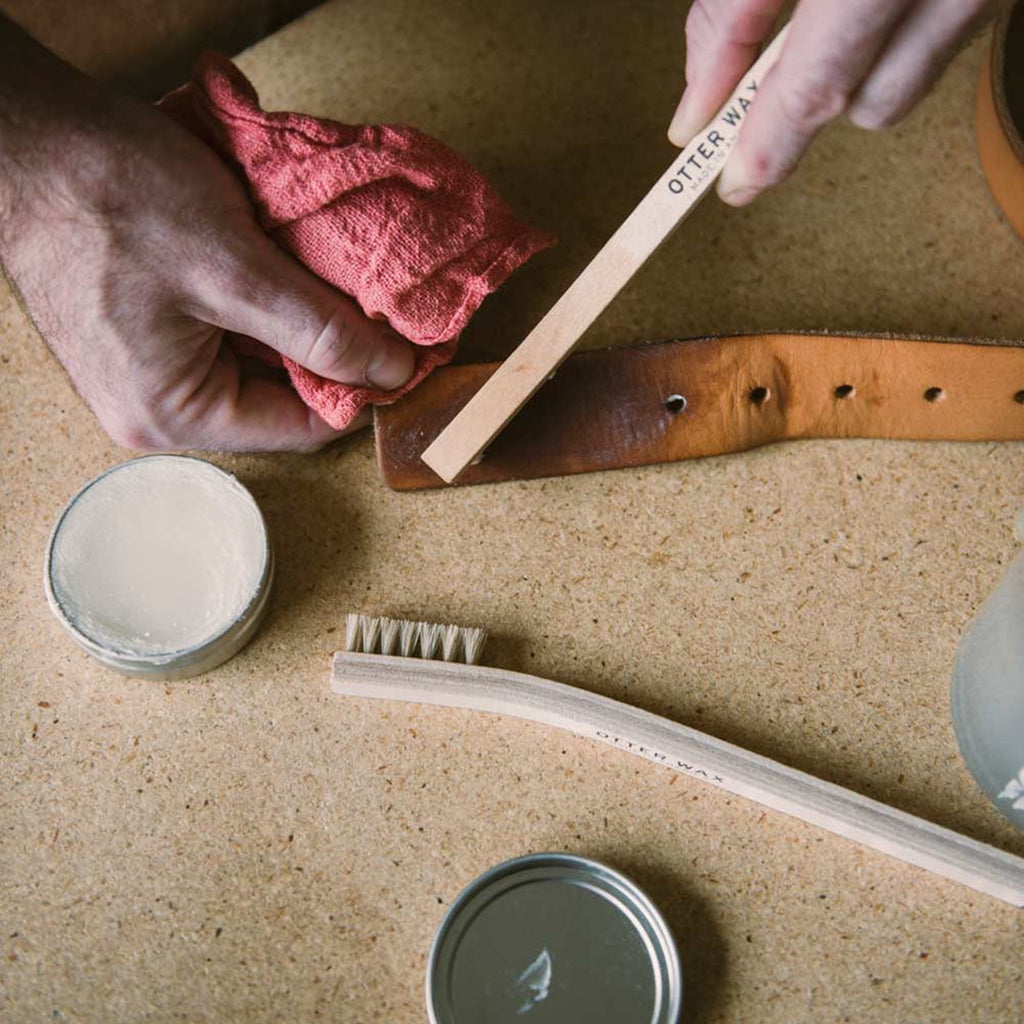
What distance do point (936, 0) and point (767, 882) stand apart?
450 mm

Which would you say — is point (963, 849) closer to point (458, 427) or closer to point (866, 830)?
point (866, 830)

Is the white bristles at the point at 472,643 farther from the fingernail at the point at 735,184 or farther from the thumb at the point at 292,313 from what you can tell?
the fingernail at the point at 735,184

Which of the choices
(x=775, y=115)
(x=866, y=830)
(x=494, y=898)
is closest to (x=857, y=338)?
(x=775, y=115)

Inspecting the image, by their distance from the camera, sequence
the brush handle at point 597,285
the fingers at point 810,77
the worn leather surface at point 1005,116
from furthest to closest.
A: the worn leather surface at point 1005,116, the brush handle at point 597,285, the fingers at point 810,77

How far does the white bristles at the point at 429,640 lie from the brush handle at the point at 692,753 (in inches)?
0.5

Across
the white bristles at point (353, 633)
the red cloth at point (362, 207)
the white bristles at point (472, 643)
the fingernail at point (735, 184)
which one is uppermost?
the fingernail at point (735, 184)

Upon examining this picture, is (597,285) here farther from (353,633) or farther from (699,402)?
(353,633)

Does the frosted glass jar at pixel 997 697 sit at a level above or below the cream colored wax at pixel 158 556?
above

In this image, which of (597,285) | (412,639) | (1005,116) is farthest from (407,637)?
(1005,116)

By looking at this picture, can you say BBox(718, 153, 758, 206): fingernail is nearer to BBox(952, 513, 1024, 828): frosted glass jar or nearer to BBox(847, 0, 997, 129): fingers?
BBox(847, 0, 997, 129): fingers

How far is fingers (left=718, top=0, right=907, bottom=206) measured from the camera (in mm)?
508

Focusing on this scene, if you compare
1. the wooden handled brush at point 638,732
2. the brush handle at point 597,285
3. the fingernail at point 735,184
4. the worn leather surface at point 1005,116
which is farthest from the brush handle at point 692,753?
the worn leather surface at point 1005,116

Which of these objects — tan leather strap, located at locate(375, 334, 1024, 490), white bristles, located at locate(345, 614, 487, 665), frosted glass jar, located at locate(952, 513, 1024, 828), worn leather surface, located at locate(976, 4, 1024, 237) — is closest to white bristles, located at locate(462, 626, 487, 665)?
white bristles, located at locate(345, 614, 487, 665)

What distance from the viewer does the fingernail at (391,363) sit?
26.2 inches
